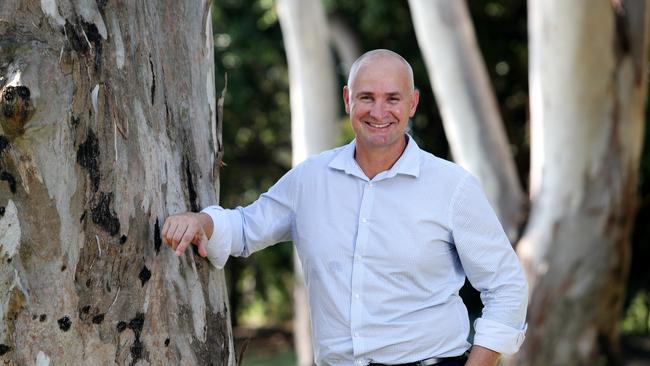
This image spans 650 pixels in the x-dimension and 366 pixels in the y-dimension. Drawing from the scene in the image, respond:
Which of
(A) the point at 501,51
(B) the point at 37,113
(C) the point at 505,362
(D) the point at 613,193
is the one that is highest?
(A) the point at 501,51

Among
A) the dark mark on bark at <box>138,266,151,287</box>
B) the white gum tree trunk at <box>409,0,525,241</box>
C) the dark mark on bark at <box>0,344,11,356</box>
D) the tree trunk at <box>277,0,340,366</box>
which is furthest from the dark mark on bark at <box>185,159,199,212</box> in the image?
the tree trunk at <box>277,0,340,366</box>

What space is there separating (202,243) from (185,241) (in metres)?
0.14

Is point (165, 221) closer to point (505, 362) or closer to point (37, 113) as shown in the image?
point (37, 113)

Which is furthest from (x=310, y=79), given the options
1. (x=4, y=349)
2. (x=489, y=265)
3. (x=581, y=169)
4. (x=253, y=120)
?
(x=4, y=349)

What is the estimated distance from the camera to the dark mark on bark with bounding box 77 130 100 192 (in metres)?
2.91

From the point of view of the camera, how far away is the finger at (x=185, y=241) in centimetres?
297

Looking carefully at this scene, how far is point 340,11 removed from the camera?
43.5ft

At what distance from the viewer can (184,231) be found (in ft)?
9.83

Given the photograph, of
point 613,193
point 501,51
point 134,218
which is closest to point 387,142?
point 134,218

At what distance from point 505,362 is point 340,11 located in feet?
18.1

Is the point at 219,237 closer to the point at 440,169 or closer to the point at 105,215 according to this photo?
the point at 105,215

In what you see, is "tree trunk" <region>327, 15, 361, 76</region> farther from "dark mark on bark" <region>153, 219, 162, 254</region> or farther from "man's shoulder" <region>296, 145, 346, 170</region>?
"dark mark on bark" <region>153, 219, 162, 254</region>

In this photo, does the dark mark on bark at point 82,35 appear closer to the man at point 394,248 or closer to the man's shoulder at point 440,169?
the man at point 394,248

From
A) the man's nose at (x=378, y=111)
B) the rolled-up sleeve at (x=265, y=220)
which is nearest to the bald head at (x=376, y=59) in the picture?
the man's nose at (x=378, y=111)
